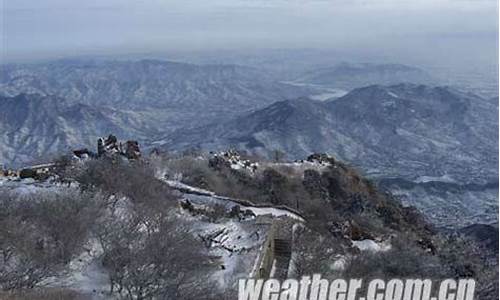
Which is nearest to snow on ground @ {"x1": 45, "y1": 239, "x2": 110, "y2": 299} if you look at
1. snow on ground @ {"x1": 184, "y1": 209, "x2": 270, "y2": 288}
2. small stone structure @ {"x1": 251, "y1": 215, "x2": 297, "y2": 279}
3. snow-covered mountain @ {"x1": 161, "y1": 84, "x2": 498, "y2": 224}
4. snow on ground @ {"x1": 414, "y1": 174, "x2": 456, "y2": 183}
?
snow on ground @ {"x1": 184, "y1": 209, "x2": 270, "y2": 288}

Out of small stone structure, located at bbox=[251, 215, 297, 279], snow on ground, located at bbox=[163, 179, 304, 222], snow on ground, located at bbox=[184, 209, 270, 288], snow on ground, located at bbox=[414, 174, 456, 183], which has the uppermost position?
snow on ground, located at bbox=[184, 209, 270, 288]

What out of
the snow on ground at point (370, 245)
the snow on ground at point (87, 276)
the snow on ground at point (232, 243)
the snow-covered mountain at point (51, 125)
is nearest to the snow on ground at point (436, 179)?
the snow on ground at point (370, 245)

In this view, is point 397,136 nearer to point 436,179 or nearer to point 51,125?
point 436,179

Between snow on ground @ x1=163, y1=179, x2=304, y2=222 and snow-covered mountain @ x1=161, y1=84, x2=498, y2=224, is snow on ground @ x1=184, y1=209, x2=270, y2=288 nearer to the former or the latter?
snow on ground @ x1=163, y1=179, x2=304, y2=222

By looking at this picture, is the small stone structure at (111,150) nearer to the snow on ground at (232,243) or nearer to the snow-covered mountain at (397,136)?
the snow on ground at (232,243)

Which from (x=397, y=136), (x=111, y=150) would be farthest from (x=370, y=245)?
(x=397, y=136)

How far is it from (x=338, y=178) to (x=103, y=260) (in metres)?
23.2

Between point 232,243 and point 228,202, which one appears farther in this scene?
point 228,202

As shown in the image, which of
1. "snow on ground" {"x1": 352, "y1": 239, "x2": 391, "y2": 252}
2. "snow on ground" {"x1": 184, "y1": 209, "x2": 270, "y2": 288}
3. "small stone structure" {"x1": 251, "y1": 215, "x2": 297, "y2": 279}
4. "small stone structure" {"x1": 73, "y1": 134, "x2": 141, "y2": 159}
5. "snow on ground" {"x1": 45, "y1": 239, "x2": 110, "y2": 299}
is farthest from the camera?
"small stone structure" {"x1": 73, "y1": 134, "x2": 141, "y2": 159}

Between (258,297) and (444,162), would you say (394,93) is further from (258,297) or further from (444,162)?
(258,297)

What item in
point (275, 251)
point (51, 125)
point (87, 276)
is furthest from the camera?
point (51, 125)

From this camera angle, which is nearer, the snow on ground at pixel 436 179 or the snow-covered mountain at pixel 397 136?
the snow on ground at pixel 436 179

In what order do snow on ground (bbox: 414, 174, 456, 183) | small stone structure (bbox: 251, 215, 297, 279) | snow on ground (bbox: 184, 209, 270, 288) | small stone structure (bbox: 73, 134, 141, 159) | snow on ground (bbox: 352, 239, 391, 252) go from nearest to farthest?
snow on ground (bbox: 184, 209, 270, 288)
small stone structure (bbox: 251, 215, 297, 279)
snow on ground (bbox: 352, 239, 391, 252)
small stone structure (bbox: 73, 134, 141, 159)
snow on ground (bbox: 414, 174, 456, 183)

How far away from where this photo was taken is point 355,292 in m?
14.9
